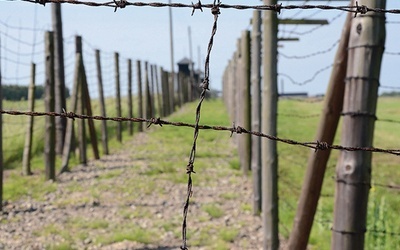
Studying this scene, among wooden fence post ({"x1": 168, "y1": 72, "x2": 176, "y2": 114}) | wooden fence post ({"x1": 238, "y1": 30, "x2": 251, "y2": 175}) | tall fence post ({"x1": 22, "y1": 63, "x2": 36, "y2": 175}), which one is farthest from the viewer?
wooden fence post ({"x1": 168, "y1": 72, "x2": 176, "y2": 114})

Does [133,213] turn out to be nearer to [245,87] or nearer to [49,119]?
[245,87]

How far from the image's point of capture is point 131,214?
249 inches

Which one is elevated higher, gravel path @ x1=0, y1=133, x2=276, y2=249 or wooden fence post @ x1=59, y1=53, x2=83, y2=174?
wooden fence post @ x1=59, y1=53, x2=83, y2=174

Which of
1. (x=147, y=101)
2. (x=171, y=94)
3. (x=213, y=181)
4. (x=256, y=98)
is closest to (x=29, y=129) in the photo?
(x=213, y=181)

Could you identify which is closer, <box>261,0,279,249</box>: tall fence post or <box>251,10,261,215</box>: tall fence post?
<box>261,0,279,249</box>: tall fence post

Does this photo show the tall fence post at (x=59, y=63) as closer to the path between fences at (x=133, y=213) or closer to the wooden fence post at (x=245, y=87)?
the path between fences at (x=133, y=213)

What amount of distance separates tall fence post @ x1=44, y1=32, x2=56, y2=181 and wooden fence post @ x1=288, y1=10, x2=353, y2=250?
16.9ft

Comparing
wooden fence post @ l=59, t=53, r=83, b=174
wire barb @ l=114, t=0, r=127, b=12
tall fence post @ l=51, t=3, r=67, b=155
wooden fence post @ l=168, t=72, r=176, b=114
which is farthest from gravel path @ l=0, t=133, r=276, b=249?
wooden fence post @ l=168, t=72, r=176, b=114

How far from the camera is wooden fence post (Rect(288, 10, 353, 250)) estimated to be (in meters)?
3.40

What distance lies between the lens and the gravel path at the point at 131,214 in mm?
5354

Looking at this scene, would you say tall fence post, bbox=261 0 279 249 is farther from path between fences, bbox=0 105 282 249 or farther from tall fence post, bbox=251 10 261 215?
tall fence post, bbox=251 10 261 215

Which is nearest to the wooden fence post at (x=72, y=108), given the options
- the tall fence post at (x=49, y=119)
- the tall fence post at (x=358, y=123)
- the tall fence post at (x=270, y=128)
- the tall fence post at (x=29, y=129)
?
the tall fence post at (x=29, y=129)

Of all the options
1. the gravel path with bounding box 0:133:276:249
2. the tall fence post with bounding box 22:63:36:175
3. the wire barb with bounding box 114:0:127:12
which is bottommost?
the gravel path with bounding box 0:133:276:249

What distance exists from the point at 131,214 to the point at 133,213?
43 millimetres
